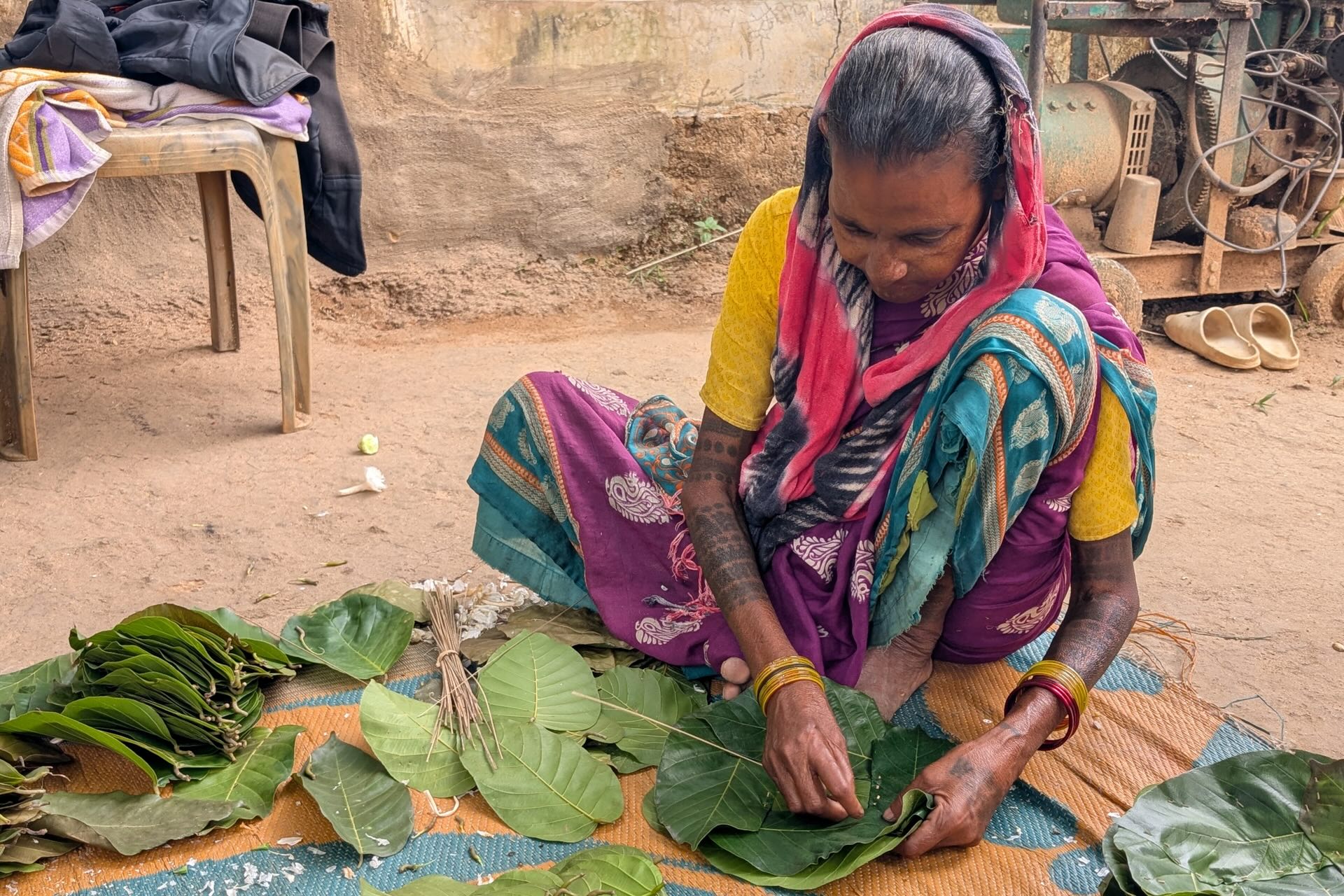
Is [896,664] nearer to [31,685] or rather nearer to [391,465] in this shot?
[31,685]

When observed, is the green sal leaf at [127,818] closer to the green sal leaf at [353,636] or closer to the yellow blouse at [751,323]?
the green sal leaf at [353,636]

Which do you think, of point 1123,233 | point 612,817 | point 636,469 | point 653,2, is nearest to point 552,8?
point 653,2

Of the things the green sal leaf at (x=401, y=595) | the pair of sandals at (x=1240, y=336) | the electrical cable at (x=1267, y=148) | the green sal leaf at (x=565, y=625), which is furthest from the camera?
the electrical cable at (x=1267, y=148)

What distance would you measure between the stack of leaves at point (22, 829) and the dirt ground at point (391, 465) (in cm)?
74

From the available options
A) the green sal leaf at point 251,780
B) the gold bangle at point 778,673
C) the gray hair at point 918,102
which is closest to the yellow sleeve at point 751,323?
the gray hair at point 918,102

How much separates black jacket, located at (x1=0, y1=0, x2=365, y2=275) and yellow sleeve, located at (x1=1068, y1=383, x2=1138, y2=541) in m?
2.46

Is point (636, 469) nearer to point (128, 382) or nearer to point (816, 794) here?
point (816, 794)

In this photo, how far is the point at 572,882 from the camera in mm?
1514

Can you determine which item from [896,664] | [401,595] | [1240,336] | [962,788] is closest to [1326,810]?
[962,788]

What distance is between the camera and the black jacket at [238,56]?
3.01 meters

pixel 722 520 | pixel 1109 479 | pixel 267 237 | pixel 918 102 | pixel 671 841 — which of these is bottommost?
pixel 671 841

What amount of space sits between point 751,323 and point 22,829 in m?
1.30

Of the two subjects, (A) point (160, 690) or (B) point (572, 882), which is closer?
(B) point (572, 882)

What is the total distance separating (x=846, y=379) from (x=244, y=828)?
112cm
